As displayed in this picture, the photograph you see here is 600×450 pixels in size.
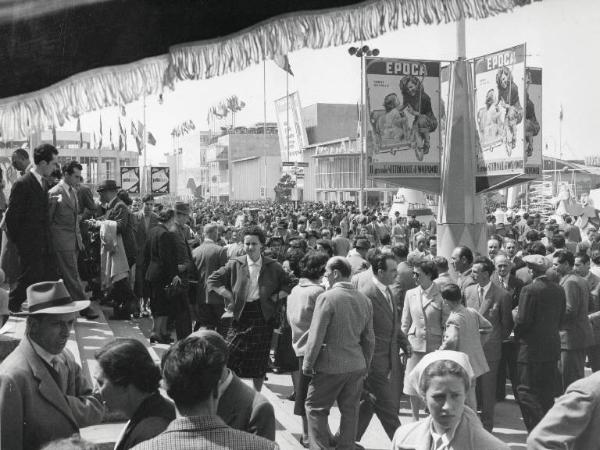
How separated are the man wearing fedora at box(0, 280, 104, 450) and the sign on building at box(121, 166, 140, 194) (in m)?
9.94

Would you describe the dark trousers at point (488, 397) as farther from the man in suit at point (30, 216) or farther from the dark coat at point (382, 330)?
the man in suit at point (30, 216)

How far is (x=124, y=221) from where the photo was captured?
31.5ft

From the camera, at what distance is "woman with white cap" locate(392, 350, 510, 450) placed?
2920mm

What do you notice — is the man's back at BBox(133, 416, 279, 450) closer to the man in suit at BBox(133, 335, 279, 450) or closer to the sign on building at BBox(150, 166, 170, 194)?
the man in suit at BBox(133, 335, 279, 450)

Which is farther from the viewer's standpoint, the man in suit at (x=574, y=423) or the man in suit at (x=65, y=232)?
the man in suit at (x=65, y=232)

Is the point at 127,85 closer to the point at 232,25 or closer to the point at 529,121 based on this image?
the point at 232,25

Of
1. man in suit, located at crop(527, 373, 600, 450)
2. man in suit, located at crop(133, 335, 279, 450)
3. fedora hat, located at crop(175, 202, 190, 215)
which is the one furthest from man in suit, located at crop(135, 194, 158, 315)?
man in suit, located at crop(527, 373, 600, 450)

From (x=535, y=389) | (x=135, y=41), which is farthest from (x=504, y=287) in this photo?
(x=135, y=41)

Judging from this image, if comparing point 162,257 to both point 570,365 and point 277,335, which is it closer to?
point 277,335

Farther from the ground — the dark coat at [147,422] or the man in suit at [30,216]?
the man in suit at [30,216]

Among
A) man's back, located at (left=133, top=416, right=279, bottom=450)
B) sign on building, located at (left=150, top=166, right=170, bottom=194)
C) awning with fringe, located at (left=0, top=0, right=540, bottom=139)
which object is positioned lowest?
man's back, located at (left=133, top=416, right=279, bottom=450)

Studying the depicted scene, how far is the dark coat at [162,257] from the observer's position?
8523mm

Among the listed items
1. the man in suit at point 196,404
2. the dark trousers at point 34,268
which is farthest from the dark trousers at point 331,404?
the man in suit at point 196,404

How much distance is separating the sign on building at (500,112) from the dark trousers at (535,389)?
6.01 metres
